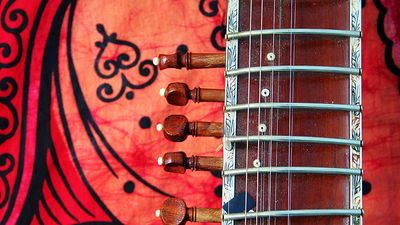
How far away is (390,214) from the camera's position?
3.11 ft

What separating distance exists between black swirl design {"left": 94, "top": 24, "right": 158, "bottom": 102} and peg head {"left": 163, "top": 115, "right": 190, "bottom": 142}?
1.04 feet

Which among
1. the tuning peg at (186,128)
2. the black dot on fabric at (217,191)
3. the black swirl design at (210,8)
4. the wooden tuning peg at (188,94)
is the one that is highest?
the black swirl design at (210,8)

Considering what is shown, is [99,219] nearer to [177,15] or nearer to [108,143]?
[108,143]

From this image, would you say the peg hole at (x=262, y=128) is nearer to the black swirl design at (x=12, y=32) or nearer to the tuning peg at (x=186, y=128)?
the tuning peg at (x=186, y=128)

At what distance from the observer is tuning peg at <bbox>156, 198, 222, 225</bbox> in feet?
2.29

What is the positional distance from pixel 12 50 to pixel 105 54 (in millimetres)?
154

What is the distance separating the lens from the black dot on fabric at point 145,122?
999mm

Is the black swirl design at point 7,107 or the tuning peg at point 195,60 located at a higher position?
the tuning peg at point 195,60

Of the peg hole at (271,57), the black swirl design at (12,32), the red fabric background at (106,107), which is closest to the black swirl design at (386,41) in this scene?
the red fabric background at (106,107)

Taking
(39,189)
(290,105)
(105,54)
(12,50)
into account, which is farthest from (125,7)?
(290,105)

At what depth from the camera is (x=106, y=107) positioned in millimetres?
1016

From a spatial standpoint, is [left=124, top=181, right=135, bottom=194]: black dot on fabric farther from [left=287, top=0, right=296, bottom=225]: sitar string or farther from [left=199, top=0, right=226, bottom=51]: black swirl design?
[left=287, top=0, right=296, bottom=225]: sitar string

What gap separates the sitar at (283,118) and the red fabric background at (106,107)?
29 centimetres

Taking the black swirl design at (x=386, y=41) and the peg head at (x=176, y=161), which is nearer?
the peg head at (x=176, y=161)
